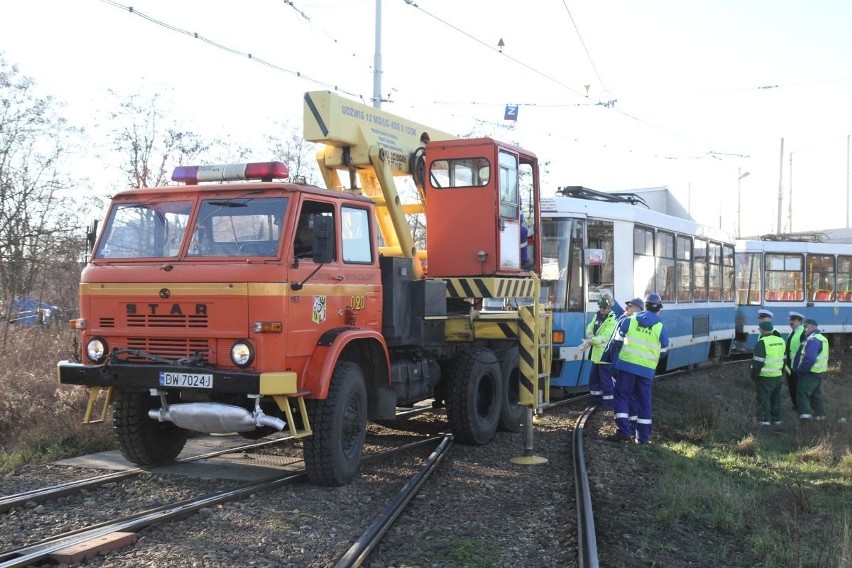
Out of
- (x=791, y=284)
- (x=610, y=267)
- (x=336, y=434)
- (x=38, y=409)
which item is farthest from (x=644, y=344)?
(x=791, y=284)

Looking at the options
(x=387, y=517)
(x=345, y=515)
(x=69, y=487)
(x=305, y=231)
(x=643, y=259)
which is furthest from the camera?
(x=643, y=259)

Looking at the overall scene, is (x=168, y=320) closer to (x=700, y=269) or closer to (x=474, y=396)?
(x=474, y=396)

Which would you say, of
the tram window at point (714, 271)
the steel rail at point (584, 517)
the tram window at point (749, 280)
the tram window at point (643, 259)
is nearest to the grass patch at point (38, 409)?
the steel rail at point (584, 517)

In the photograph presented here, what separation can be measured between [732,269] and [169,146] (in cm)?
1337

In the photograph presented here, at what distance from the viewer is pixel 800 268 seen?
876 inches

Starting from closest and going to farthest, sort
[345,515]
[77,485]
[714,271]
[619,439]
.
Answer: [345,515] < [77,485] < [619,439] < [714,271]

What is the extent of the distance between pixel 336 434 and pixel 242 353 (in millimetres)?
1148

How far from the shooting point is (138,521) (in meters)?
5.66

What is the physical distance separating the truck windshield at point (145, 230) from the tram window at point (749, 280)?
17.1 m

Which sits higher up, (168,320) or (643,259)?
(643,259)

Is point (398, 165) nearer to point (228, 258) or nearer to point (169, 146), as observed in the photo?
point (228, 258)

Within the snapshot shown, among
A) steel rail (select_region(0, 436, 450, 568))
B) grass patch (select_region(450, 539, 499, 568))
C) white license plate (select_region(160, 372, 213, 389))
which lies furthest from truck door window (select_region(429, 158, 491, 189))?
grass patch (select_region(450, 539, 499, 568))

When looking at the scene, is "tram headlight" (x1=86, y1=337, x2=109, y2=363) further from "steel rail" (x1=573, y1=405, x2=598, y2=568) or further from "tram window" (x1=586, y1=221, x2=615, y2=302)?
"tram window" (x1=586, y1=221, x2=615, y2=302)

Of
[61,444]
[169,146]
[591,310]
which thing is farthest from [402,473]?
[169,146]
